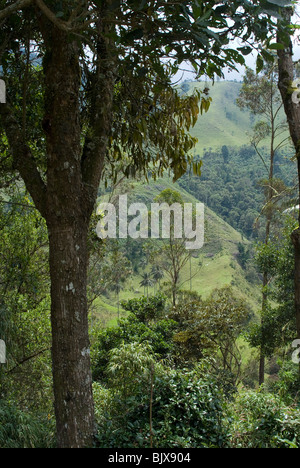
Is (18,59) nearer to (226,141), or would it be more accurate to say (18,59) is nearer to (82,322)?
(82,322)

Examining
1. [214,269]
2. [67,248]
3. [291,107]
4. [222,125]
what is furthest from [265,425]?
[222,125]

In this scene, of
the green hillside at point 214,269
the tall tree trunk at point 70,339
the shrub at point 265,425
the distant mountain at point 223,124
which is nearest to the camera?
the tall tree trunk at point 70,339

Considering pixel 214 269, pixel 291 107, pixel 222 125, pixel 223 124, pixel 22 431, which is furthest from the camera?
pixel 223 124

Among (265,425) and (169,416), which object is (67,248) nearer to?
(169,416)

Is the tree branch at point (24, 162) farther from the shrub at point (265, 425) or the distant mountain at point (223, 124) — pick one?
the distant mountain at point (223, 124)

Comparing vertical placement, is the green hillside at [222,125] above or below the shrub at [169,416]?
above

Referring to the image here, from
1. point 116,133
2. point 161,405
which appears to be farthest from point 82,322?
point 116,133

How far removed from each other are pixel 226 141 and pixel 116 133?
3751 inches

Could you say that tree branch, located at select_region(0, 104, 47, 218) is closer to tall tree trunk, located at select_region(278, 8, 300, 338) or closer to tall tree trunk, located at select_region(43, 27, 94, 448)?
tall tree trunk, located at select_region(43, 27, 94, 448)

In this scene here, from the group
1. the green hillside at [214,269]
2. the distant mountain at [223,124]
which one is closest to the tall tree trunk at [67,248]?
the green hillside at [214,269]

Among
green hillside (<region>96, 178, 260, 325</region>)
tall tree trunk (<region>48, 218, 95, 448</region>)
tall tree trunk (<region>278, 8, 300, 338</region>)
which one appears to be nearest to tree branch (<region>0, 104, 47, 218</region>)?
tall tree trunk (<region>48, 218, 95, 448</region>)

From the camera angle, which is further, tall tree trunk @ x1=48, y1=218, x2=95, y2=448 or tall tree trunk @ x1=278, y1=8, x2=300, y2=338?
tall tree trunk @ x1=278, y1=8, x2=300, y2=338

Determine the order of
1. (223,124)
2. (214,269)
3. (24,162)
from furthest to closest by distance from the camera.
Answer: (223,124) → (214,269) → (24,162)

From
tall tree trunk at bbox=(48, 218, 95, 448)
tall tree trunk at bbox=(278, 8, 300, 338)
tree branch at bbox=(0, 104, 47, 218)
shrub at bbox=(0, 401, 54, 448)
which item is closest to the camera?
tall tree trunk at bbox=(48, 218, 95, 448)
